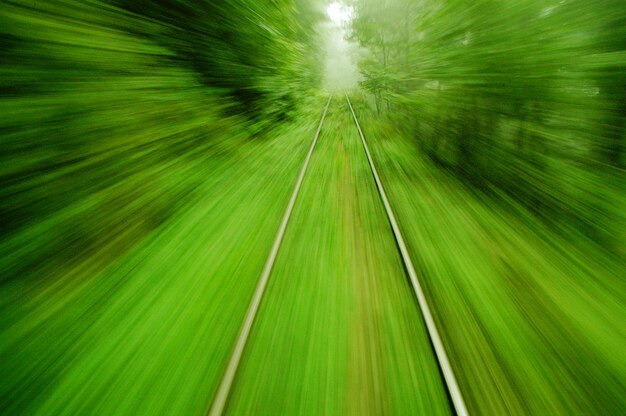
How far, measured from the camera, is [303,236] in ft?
11.6

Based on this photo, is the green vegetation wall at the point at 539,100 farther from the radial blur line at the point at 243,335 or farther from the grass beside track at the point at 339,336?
the radial blur line at the point at 243,335

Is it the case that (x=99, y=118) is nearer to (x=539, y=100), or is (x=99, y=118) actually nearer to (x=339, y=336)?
(x=339, y=336)

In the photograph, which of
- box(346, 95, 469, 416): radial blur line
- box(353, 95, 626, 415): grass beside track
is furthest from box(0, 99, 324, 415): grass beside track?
box(353, 95, 626, 415): grass beside track

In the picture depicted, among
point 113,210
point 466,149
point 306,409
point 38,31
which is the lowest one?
point 306,409

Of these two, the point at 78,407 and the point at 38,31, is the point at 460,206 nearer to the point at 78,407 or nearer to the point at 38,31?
the point at 78,407

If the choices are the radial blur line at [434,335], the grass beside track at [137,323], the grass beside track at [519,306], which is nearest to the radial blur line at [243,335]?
the grass beside track at [137,323]

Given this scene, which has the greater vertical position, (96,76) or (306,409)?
(96,76)

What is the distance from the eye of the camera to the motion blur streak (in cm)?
191

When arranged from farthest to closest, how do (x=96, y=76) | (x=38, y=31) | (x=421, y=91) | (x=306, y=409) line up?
(x=421, y=91) → (x=96, y=76) → (x=38, y=31) → (x=306, y=409)

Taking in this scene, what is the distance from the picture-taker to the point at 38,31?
2.65 metres

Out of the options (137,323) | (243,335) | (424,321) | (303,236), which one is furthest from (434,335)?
(137,323)

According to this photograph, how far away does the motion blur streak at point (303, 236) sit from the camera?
1.91 metres

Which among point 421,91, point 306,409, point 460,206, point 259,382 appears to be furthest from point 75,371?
point 421,91

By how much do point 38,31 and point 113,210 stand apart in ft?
6.15
